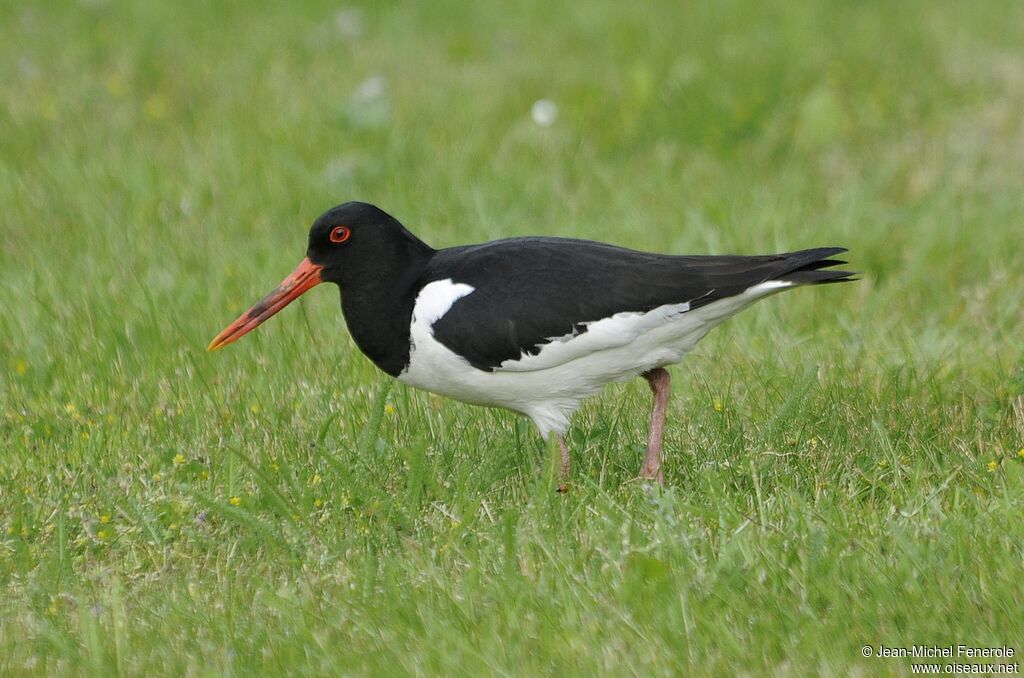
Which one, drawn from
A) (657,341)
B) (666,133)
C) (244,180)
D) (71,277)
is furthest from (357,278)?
(666,133)

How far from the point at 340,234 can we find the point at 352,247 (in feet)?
0.22

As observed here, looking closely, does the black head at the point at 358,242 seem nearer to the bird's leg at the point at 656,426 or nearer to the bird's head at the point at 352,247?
the bird's head at the point at 352,247

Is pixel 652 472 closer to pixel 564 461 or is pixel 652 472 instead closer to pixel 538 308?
pixel 564 461

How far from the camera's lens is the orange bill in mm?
4680

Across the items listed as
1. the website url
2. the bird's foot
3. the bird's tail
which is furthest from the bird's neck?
the website url

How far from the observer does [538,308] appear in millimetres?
4301

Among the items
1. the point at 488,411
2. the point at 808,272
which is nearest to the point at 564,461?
the point at 488,411

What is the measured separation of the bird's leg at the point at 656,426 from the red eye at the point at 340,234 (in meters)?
1.13

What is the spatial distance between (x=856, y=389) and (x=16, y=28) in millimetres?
7120

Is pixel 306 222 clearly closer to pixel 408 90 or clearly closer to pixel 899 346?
pixel 408 90

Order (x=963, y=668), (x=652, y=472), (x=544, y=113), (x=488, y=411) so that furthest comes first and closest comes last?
(x=544, y=113), (x=488, y=411), (x=652, y=472), (x=963, y=668)

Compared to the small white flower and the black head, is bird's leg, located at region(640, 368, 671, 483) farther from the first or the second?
the small white flower

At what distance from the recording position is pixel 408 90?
8500 millimetres

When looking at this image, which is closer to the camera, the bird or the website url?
the website url
